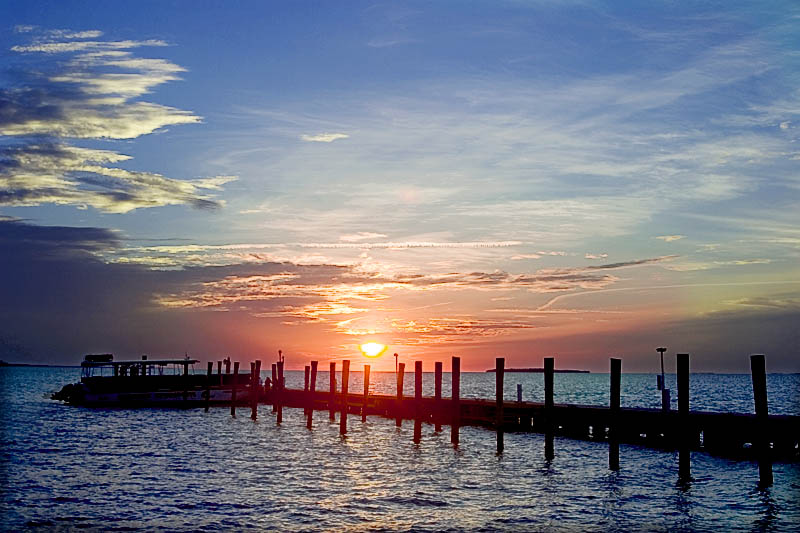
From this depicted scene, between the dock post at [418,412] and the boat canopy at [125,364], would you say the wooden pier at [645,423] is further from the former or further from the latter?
A: the boat canopy at [125,364]

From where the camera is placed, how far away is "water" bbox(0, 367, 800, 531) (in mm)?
23312

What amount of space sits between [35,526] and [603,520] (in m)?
16.6

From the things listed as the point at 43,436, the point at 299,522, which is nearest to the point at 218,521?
the point at 299,522

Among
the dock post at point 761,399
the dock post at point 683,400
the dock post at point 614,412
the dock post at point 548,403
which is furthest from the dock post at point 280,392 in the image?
the dock post at point 761,399

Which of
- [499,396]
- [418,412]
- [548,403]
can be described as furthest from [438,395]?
[548,403]

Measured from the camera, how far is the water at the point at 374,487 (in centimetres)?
2331

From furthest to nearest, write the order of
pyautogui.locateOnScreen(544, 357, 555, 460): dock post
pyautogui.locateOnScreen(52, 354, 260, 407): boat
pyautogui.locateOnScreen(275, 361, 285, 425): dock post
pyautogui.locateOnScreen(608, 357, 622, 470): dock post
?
1. pyautogui.locateOnScreen(52, 354, 260, 407): boat
2. pyautogui.locateOnScreen(275, 361, 285, 425): dock post
3. pyautogui.locateOnScreen(544, 357, 555, 460): dock post
4. pyautogui.locateOnScreen(608, 357, 622, 470): dock post

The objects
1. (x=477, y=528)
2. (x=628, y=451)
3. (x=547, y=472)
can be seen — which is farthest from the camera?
(x=628, y=451)

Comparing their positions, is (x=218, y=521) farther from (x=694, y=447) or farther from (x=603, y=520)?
(x=694, y=447)

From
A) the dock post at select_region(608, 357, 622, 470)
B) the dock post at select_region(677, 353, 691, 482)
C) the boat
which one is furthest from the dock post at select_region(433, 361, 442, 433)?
the boat

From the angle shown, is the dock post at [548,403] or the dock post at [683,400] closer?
the dock post at [683,400]

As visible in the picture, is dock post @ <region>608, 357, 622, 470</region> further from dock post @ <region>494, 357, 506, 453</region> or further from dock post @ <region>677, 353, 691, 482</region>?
dock post @ <region>494, 357, 506, 453</region>

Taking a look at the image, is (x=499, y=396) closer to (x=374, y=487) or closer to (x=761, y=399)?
(x=374, y=487)

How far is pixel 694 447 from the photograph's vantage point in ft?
122
